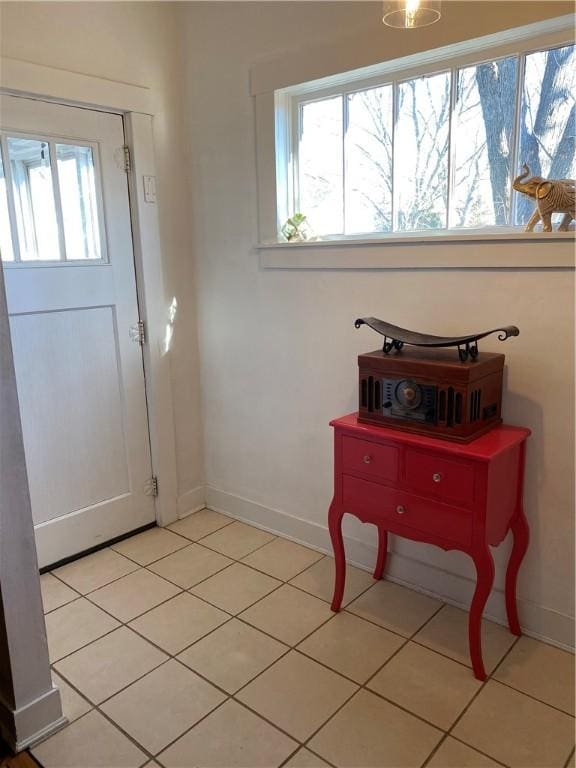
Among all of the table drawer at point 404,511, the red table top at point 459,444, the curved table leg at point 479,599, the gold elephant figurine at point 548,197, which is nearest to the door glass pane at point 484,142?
the gold elephant figurine at point 548,197

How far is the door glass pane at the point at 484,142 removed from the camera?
1.97 meters

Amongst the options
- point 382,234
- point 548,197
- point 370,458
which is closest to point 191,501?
point 370,458

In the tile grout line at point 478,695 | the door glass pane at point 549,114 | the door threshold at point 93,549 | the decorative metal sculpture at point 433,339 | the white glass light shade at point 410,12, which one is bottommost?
the tile grout line at point 478,695

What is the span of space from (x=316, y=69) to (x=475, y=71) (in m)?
0.61

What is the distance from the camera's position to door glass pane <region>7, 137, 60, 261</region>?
2275 millimetres

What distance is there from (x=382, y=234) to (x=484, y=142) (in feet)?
1.61

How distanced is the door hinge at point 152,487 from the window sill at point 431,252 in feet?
3.86

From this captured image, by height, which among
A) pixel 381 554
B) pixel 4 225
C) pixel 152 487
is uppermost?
pixel 4 225

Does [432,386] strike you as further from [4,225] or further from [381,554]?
[4,225]

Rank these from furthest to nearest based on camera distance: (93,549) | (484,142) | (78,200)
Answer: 1. (93,549)
2. (78,200)
3. (484,142)

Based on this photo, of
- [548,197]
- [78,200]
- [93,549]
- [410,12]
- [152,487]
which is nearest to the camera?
[410,12]

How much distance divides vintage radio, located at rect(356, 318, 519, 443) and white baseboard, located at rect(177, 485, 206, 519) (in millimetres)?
1365

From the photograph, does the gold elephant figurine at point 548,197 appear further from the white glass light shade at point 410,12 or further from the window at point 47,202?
the window at point 47,202

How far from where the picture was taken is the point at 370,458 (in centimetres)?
198
